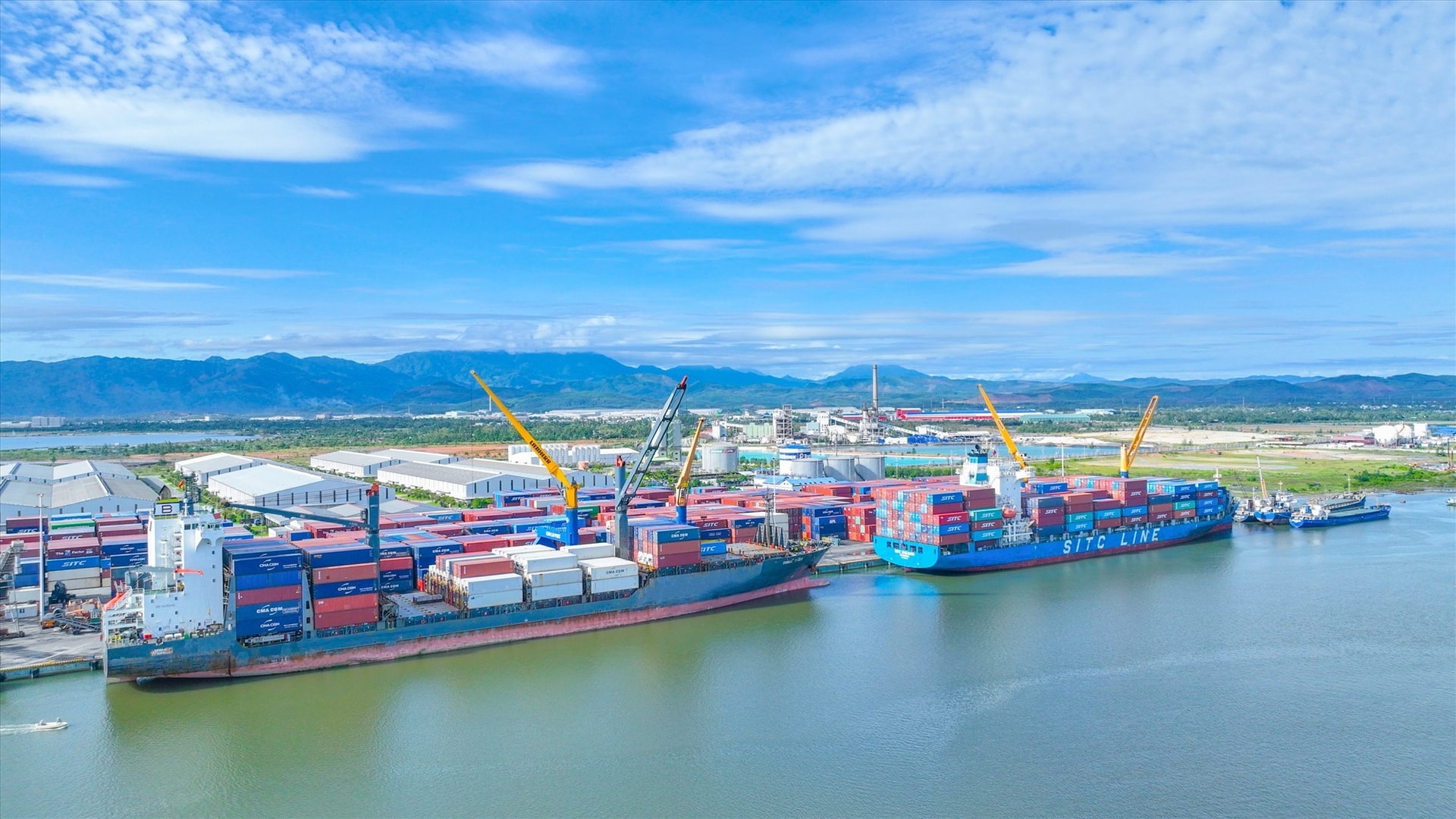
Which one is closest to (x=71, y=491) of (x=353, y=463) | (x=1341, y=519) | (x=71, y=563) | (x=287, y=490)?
(x=287, y=490)

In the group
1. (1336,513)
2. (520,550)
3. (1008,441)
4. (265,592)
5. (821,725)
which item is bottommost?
(821,725)

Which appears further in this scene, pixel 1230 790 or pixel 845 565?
pixel 845 565

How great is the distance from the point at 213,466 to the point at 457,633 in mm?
43517

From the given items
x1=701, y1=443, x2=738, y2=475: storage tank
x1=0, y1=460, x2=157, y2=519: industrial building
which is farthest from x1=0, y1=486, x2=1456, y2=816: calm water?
x1=701, y1=443, x2=738, y2=475: storage tank

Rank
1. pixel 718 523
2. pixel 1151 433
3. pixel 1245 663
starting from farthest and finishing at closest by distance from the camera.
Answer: pixel 1151 433
pixel 718 523
pixel 1245 663

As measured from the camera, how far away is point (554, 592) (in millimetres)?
20234

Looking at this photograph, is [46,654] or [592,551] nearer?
[46,654]

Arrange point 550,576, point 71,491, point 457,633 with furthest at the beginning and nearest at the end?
1. point 71,491
2. point 550,576
3. point 457,633

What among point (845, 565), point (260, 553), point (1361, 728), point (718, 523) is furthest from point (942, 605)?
point (260, 553)

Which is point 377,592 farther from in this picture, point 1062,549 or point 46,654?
point 1062,549

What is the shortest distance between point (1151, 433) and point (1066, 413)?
232ft

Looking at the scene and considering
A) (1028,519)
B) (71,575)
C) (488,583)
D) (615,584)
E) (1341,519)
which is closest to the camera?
(488,583)

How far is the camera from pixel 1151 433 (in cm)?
9850

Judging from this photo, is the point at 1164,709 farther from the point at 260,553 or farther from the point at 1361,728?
the point at 260,553
